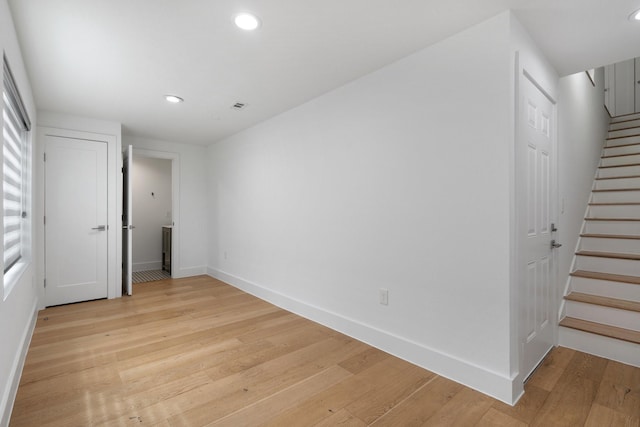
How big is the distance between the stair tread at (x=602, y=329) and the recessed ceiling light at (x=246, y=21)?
3.31 m

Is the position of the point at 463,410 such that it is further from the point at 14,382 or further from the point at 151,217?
the point at 151,217

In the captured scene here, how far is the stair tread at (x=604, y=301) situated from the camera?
8.14 ft

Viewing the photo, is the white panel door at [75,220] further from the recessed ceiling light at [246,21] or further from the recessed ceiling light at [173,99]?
the recessed ceiling light at [246,21]

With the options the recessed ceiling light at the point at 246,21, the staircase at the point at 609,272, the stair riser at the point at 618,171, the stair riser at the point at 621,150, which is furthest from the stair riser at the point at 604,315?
the recessed ceiling light at the point at 246,21

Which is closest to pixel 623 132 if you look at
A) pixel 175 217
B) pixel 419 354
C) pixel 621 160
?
pixel 621 160

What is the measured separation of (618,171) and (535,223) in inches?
113

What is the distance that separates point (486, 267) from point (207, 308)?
3053 millimetres

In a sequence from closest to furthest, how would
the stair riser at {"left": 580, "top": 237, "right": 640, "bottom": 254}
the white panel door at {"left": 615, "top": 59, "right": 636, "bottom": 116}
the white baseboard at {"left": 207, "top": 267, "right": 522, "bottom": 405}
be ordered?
the white baseboard at {"left": 207, "top": 267, "right": 522, "bottom": 405}, the stair riser at {"left": 580, "top": 237, "right": 640, "bottom": 254}, the white panel door at {"left": 615, "top": 59, "right": 636, "bottom": 116}

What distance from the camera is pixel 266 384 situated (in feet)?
6.83

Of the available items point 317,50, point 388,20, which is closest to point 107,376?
point 317,50

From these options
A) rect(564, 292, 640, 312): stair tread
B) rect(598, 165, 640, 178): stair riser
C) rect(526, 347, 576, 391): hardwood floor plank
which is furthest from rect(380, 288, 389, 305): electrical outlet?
rect(598, 165, 640, 178): stair riser

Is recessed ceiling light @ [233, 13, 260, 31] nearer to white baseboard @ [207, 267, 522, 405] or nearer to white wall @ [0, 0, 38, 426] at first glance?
white wall @ [0, 0, 38, 426]

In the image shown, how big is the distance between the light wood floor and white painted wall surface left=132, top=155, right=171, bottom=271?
318 centimetres

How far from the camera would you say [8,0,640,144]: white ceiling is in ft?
6.00
